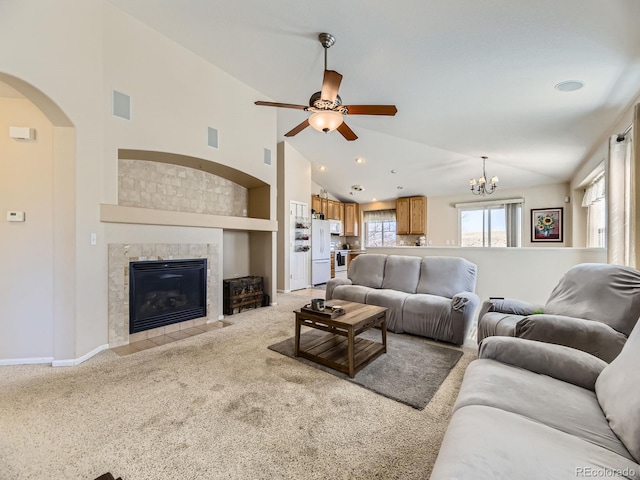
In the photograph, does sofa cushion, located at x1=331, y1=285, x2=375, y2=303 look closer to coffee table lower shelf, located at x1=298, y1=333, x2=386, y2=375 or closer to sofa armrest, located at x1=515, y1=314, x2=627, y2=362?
coffee table lower shelf, located at x1=298, y1=333, x2=386, y2=375

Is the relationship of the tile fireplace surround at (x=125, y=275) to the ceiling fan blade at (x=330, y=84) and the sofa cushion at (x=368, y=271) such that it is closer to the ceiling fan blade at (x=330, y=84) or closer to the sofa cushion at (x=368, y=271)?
the sofa cushion at (x=368, y=271)

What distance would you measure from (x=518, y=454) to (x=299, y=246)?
6075 mm

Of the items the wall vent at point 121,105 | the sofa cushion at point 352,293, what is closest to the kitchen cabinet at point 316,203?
the sofa cushion at point 352,293

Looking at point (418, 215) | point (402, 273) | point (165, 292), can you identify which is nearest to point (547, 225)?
point (418, 215)

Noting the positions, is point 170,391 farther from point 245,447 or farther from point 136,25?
point 136,25

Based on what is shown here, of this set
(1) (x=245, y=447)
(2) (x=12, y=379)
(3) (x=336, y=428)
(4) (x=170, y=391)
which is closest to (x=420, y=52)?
(3) (x=336, y=428)

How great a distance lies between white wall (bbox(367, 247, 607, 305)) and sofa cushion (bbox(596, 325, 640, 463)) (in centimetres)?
292

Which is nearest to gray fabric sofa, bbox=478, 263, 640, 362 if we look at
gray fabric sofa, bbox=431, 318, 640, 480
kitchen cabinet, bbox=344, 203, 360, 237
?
gray fabric sofa, bbox=431, 318, 640, 480

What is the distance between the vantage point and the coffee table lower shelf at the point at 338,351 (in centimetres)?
261

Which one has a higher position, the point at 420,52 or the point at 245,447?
the point at 420,52

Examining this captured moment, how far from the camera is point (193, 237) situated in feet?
13.2

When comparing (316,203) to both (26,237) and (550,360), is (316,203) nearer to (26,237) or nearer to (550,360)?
(26,237)

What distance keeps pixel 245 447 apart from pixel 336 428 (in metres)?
0.57

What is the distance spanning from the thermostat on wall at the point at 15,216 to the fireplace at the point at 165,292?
3.42 feet
